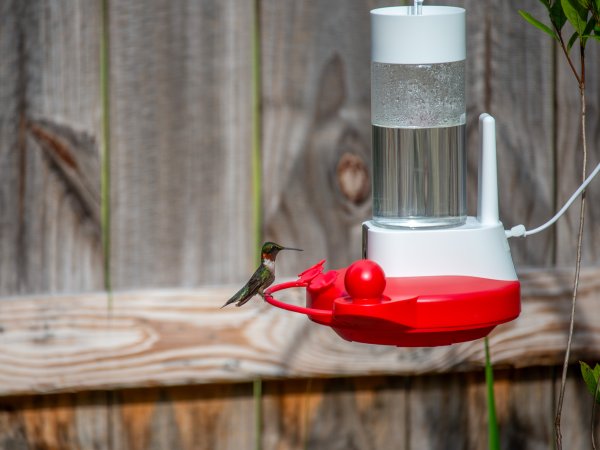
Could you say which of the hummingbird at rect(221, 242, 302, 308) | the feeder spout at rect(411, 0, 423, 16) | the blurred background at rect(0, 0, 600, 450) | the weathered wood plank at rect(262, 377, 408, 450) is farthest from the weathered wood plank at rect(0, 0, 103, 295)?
the feeder spout at rect(411, 0, 423, 16)

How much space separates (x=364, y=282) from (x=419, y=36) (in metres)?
0.29

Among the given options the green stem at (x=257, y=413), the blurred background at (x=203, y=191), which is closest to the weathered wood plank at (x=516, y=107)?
the blurred background at (x=203, y=191)

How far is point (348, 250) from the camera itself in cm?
192

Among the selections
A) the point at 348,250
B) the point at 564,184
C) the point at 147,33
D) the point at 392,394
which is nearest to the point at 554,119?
the point at 564,184

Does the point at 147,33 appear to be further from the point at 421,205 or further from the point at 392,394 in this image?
the point at 392,394

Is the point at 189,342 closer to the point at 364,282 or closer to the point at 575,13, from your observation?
the point at 364,282

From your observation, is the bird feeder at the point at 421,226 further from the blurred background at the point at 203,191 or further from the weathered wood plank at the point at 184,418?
the weathered wood plank at the point at 184,418

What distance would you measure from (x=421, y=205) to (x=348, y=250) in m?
0.47

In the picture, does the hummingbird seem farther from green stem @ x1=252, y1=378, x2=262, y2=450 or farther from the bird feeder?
green stem @ x1=252, y1=378, x2=262, y2=450

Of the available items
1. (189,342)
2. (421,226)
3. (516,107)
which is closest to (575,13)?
(421,226)

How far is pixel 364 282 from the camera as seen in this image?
115 cm

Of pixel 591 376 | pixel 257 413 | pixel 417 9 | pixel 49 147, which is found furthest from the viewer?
pixel 257 413

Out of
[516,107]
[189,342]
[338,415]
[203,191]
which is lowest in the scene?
[338,415]

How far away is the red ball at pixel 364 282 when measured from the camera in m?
1.15
